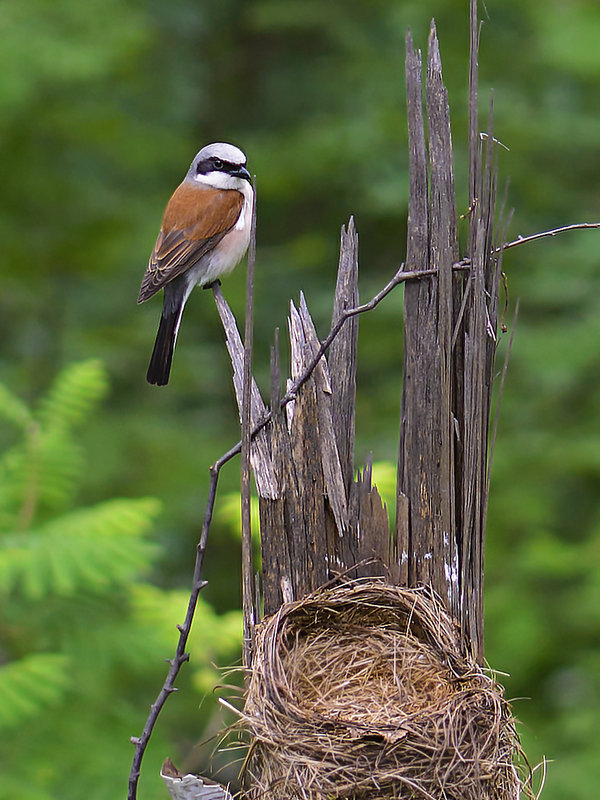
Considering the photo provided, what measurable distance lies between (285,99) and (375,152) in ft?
8.73

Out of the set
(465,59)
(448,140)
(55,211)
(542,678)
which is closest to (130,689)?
(542,678)

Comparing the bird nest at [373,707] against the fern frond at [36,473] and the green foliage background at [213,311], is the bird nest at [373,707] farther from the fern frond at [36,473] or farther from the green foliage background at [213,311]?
the fern frond at [36,473]

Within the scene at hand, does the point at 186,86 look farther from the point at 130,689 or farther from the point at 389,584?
the point at 389,584

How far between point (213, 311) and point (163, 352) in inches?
178

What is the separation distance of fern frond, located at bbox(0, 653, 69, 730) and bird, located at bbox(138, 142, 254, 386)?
1.34 metres

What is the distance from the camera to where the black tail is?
329 cm

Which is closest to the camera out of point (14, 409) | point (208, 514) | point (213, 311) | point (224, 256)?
point (208, 514)

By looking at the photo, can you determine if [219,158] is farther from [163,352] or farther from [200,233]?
[163,352]

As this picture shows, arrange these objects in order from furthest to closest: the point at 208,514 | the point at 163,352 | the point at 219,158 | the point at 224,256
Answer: the point at 224,256 < the point at 219,158 < the point at 163,352 < the point at 208,514

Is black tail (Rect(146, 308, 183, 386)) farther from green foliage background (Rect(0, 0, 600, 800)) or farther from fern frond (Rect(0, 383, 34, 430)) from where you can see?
fern frond (Rect(0, 383, 34, 430))

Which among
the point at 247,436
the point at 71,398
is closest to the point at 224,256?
the point at 71,398

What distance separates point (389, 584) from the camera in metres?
2.48

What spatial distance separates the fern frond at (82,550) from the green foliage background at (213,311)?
0.27 ft

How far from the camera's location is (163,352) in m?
3.46
